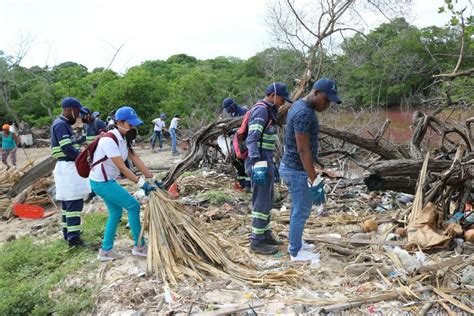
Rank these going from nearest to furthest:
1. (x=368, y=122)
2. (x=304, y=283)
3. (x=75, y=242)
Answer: (x=304, y=283), (x=75, y=242), (x=368, y=122)

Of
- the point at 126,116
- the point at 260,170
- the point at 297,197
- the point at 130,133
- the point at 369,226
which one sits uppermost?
the point at 126,116

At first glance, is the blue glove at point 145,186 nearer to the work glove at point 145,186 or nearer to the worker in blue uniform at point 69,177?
the work glove at point 145,186

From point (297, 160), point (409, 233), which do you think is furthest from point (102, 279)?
point (409, 233)

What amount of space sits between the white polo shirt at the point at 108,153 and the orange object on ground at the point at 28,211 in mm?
3465

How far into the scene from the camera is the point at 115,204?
4.41 metres

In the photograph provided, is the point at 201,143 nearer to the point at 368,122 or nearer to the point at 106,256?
the point at 106,256

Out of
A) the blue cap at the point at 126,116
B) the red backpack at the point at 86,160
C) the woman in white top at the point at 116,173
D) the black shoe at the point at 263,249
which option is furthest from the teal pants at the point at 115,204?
the black shoe at the point at 263,249

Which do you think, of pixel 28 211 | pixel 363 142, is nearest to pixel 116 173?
pixel 28 211

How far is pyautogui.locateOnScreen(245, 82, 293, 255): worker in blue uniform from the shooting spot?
439 centimetres

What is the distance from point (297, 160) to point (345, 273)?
1.12 meters

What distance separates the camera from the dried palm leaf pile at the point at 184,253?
3.82m

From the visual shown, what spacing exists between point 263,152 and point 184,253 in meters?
1.33

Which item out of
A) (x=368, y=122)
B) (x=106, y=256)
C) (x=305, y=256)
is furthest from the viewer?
(x=368, y=122)

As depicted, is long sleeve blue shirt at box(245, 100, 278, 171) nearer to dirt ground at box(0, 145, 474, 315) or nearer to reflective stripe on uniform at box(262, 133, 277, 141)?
reflective stripe on uniform at box(262, 133, 277, 141)
